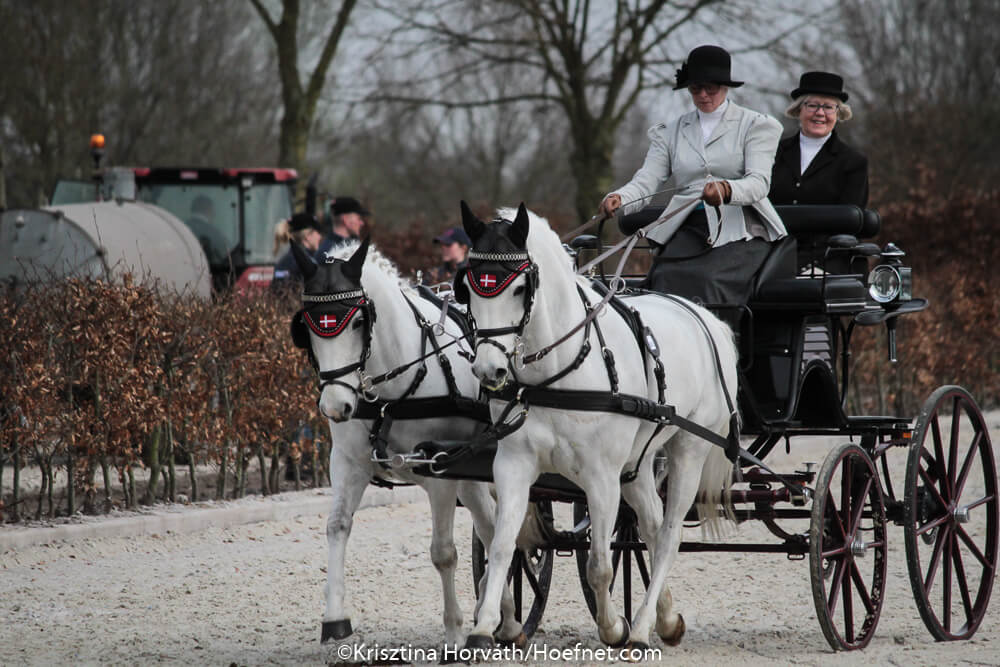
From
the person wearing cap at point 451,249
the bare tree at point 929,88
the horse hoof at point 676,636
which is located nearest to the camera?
the horse hoof at point 676,636

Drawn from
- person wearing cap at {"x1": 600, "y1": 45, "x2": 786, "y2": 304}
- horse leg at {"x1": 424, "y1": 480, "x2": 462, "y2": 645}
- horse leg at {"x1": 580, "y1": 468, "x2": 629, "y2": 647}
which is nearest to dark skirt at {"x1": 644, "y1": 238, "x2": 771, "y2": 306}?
person wearing cap at {"x1": 600, "y1": 45, "x2": 786, "y2": 304}

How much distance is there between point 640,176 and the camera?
6.86 meters

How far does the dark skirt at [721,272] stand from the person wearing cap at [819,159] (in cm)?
80

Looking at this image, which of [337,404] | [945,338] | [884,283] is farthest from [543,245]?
[945,338]

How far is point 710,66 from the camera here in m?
6.59

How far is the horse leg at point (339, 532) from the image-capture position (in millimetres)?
5492

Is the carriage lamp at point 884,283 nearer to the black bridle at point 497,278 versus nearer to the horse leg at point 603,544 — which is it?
the horse leg at point 603,544

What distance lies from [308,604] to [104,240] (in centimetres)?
836

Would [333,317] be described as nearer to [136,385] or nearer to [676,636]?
[676,636]

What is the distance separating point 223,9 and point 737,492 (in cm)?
2902

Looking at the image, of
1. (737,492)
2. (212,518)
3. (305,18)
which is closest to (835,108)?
(737,492)

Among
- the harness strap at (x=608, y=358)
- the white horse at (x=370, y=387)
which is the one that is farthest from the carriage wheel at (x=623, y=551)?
the harness strap at (x=608, y=358)

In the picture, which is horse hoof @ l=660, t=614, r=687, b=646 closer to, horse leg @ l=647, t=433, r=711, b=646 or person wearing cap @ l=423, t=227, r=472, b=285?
horse leg @ l=647, t=433, r=711, b=646

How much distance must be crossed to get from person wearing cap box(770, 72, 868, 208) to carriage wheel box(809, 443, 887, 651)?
1681 millimetres
